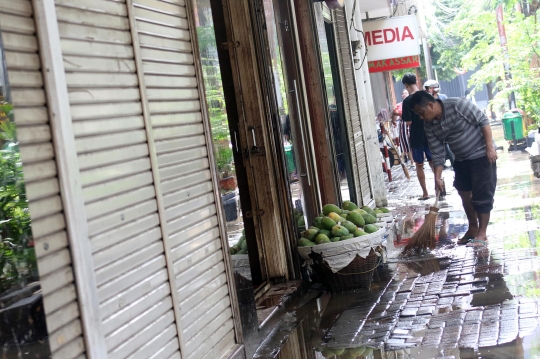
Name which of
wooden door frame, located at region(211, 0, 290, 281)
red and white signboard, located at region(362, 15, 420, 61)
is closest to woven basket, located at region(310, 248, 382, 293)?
wooden door frame, located at region(211, 0, 290, 281)

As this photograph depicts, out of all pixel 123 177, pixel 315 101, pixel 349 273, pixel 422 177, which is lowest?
pixel 349 273

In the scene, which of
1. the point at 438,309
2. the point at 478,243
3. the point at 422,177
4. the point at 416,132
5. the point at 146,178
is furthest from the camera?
the point at 422,177

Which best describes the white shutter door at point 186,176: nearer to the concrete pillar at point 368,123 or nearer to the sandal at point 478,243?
the sandal at point 478,243

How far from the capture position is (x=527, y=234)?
8906 millimetres

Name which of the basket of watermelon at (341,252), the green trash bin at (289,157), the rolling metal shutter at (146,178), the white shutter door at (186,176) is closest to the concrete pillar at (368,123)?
the green trash bin at (289,157)

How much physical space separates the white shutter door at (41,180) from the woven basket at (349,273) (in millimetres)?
4048

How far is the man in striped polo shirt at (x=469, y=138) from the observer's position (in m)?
8.71

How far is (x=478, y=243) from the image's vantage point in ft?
29.2

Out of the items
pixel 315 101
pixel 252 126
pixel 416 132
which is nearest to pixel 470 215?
pixel 315 101

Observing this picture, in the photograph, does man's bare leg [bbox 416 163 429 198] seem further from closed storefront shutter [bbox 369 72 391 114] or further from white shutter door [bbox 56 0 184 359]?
closed storefront shutter [bbox 369 72 391 114]

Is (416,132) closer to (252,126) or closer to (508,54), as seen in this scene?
(252,126)

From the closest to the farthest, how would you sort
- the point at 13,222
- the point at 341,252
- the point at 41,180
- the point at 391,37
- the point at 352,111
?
the point at 13,222, the point at 41,180, the point at 341,252, the point at 352,111, the point at 391,37

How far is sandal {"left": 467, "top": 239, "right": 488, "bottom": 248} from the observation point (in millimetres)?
8759

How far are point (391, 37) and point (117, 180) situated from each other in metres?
13.2
